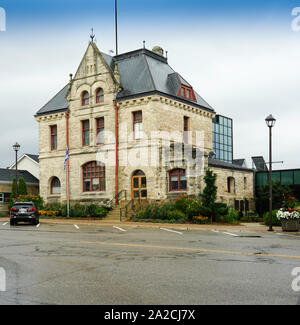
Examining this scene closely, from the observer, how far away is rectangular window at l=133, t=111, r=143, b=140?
109 feet

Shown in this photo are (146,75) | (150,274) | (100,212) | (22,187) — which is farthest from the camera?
(22,187)

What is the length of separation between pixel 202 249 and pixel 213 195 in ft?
46.1

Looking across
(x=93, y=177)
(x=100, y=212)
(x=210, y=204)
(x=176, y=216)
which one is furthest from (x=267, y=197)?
(x=93, y=177)

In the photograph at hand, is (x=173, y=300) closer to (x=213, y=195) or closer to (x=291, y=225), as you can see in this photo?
(x=291, y=225)

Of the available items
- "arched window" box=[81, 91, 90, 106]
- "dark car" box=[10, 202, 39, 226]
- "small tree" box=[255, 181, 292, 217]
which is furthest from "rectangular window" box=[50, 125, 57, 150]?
"small tree" box=[255, 181, 292, 217]

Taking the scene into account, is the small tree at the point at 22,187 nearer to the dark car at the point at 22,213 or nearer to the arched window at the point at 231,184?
the dark car at the point at 22,213

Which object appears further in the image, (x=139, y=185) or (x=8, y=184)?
(x=8, y=184)

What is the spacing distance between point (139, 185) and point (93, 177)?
16.4 ft

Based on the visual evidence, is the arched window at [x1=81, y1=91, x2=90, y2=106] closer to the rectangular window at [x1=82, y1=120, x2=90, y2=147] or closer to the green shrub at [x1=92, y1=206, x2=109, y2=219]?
the rectangular window at [x1=82, y1=120, x2=90, y2=147]

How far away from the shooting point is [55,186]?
39750mm

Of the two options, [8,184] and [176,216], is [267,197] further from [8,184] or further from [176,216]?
[8,184]

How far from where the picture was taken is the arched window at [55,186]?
3941 cm

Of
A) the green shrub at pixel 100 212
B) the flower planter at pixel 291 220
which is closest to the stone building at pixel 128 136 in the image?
the green shrub at pixel 100 212

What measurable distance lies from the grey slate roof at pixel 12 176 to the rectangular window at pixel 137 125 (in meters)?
17.2
